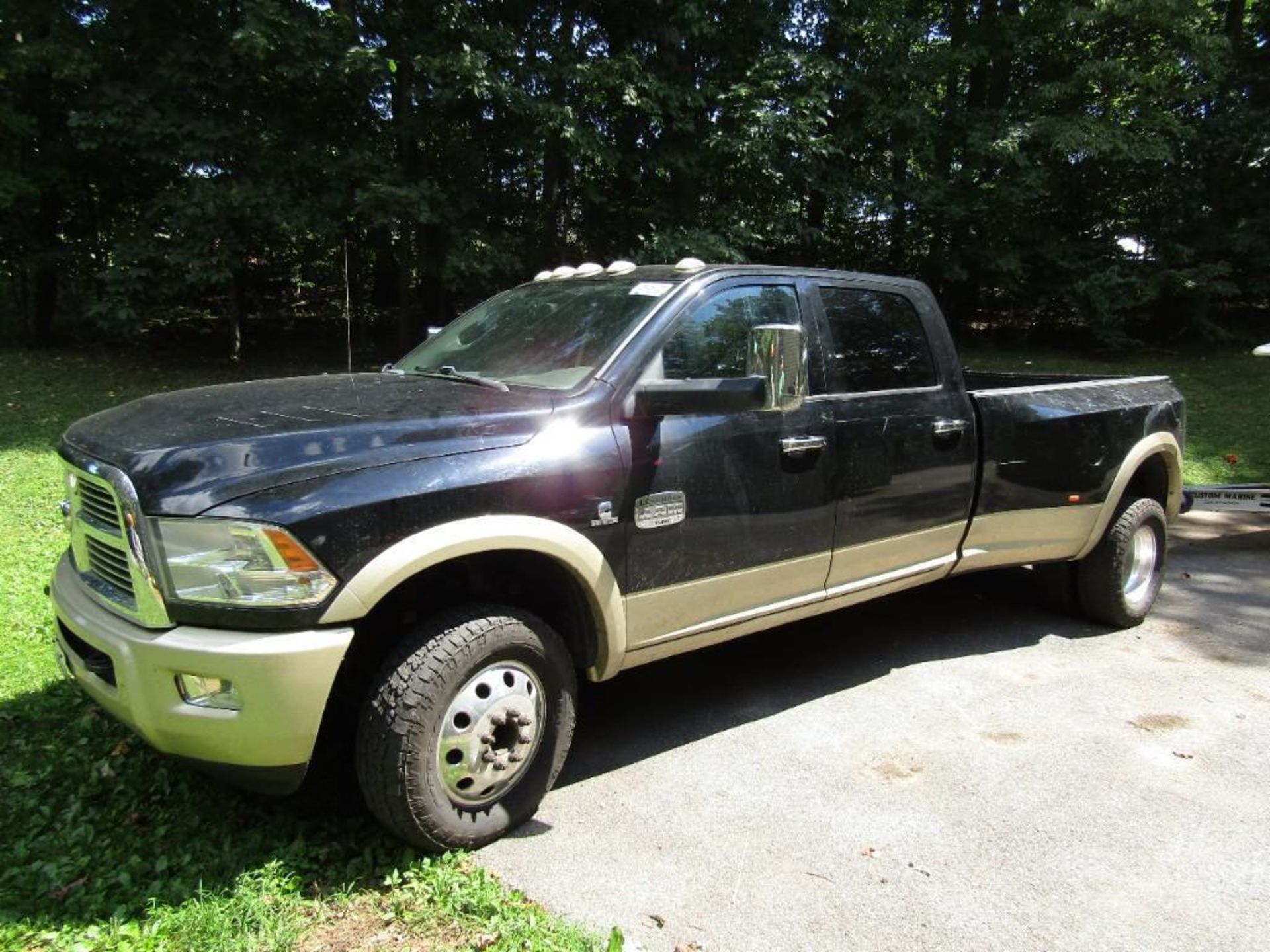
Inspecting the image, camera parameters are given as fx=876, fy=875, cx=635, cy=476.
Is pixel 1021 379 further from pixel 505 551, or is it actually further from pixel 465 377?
pixel 505 551

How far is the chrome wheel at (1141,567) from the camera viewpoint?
5.15m

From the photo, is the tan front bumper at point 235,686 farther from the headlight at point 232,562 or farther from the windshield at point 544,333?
the windshield at point 544,333

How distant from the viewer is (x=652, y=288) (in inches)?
140

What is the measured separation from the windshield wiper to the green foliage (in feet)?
29.3

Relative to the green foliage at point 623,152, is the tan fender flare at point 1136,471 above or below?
below

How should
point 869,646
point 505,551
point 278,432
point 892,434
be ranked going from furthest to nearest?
point 869,646, point 892,434, point 505,551, point 278,432

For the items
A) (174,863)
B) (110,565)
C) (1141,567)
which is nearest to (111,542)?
(110,565)

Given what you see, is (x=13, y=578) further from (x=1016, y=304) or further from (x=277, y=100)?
(x=1016, y=304)

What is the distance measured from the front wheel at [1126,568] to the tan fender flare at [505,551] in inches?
129

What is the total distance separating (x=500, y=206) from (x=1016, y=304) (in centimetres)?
1027

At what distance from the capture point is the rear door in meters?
3.86

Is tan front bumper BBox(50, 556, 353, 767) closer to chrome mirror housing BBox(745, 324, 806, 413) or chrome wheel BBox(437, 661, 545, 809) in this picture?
chrome wheel BBox(437, 661, 545, 809)

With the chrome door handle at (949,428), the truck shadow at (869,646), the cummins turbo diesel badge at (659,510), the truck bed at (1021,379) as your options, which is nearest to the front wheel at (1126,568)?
the truck shadow at (869,646)

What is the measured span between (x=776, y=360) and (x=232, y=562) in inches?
72.2
